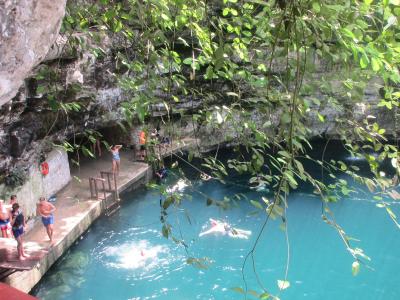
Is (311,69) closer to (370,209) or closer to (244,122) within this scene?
(244,122)

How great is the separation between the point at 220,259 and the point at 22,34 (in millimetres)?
9097

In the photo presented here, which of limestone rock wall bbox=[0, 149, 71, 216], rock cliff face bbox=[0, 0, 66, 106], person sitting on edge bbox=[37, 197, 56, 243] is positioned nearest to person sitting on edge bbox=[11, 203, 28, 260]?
person sitting on edge bbox=[37, 197, 56, 243]

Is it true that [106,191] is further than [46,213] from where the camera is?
Yes

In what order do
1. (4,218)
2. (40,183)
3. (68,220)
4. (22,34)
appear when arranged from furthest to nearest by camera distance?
(40,183)
(68,220)
(4,218)
(22,34)

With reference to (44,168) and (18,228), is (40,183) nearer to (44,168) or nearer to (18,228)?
(44,168)

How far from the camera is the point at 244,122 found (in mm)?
2908

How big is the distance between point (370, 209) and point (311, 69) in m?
11.8

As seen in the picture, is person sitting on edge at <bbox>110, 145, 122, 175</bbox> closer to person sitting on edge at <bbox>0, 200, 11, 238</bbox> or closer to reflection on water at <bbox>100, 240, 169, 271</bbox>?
reflection on water at <bbox>100, 240, 169, 271</bbox>

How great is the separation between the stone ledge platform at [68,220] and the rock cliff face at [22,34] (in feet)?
13.3

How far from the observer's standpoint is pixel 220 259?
405 inches

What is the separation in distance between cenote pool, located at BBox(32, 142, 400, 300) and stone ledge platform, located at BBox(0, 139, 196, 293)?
442 millimetres

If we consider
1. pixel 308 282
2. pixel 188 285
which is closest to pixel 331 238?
pixel 308 282

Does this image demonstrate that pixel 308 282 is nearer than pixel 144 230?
Yes

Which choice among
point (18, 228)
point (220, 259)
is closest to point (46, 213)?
point (18, 228)
